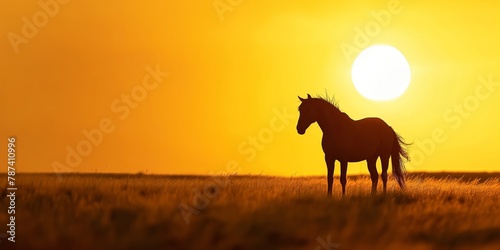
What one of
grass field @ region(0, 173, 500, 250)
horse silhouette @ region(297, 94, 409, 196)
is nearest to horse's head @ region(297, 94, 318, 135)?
horse silhouette @ region(297, 94, 409, 196)

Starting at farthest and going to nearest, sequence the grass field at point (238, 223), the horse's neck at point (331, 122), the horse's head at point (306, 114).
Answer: the horse's neck at point (331, 122) → the horse's head at point (306, 114) → the grass field at point (238, 223)

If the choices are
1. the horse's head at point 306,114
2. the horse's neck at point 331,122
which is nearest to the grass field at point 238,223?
the horse's head at point 306,114

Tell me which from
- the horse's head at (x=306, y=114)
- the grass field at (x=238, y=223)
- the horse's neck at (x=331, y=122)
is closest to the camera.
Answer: the grass field at (x=238, y=223)

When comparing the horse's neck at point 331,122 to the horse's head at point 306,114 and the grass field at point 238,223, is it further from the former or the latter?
the grass field at point 238,223

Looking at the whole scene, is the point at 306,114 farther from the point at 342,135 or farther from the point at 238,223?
the point at 238,223

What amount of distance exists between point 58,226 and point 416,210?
6.29 m

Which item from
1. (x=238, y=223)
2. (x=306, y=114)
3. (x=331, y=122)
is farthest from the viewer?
(x=331, y=122)

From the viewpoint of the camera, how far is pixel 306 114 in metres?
15.6

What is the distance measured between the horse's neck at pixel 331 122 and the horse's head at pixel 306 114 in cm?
28

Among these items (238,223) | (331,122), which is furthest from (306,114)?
(238,223)

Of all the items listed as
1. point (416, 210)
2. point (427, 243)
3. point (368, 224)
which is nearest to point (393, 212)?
point (416, 210)

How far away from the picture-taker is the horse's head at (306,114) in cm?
1556

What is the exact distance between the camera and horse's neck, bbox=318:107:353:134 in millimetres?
15922

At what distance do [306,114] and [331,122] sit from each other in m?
0.76
